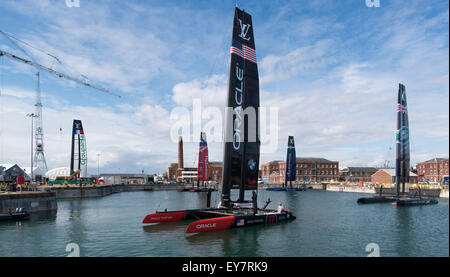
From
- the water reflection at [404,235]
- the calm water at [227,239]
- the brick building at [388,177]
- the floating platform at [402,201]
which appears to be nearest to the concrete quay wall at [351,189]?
the brick building at [388,177]

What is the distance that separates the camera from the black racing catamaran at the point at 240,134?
26484 millimetres

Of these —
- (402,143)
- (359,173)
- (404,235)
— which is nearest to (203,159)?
(402,143)

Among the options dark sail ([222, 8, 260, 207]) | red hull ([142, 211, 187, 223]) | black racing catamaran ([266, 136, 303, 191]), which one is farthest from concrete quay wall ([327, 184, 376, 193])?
red hull ([142, 211, 187, 223])

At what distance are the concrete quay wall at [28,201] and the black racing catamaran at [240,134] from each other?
57.5 feet

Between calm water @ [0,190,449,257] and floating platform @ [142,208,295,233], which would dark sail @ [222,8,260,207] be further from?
calm water @ [0,190,449,257]

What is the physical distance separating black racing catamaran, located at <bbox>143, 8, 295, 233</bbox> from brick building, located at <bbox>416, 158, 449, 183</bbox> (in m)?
115

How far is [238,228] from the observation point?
25.0 metres

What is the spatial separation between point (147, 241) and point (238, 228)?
25.2 ft

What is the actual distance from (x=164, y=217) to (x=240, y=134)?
10.3 meters

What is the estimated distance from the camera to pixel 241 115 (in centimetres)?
2703

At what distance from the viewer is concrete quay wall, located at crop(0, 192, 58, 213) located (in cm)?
3202
